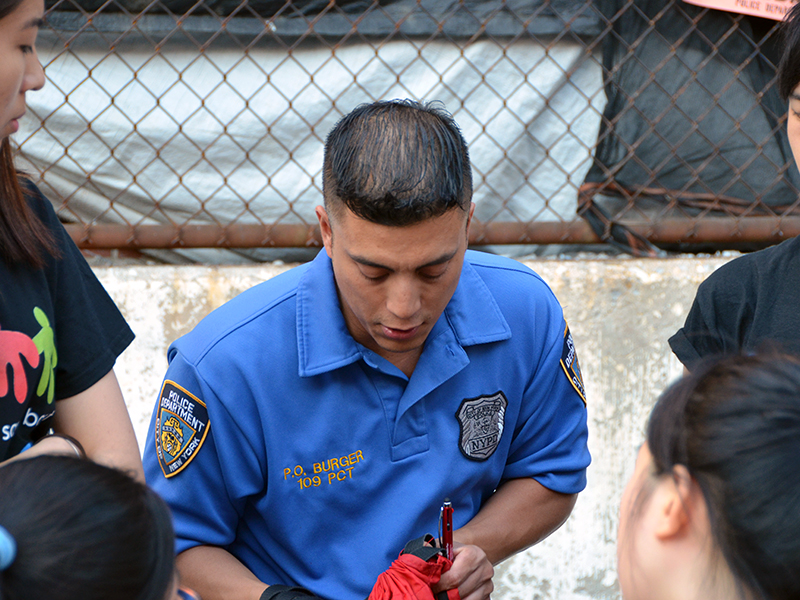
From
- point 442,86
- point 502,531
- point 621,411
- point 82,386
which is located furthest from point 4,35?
point 621,411

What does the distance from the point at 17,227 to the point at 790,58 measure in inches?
54.8

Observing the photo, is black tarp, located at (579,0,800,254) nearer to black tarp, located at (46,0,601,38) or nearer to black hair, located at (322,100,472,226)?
black tarp, located at (46,0,601,38)

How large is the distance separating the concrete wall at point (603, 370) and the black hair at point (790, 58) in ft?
3.84

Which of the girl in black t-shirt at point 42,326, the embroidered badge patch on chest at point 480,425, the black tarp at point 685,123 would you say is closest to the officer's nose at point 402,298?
the embroidered badge patch on chest at point 480,425

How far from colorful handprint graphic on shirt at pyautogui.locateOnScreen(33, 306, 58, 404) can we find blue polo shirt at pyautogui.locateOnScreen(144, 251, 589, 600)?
0.71ft

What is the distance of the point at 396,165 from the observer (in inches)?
48.9

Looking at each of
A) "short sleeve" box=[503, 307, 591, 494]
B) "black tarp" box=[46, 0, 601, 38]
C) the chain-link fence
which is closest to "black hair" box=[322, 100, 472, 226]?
"short sleeve" box=[503, 307, 591, 494]

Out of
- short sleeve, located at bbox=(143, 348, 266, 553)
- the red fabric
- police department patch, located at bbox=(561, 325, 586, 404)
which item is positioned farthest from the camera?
police department patch, located at bbox=(561, 325, 586, 404)

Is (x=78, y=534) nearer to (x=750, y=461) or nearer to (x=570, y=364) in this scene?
(x=750, y=461)

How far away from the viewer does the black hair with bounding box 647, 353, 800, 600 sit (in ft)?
2.39

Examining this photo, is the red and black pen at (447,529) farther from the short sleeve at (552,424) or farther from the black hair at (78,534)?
the black hair at (78,534)

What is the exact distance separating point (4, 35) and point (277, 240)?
145 centimetres

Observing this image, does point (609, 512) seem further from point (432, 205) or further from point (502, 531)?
point (432, 205)

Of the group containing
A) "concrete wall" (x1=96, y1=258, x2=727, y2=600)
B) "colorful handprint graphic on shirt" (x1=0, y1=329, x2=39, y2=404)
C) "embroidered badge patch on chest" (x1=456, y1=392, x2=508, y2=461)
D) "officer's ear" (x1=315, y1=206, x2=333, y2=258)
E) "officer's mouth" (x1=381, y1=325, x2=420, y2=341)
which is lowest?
"concrete wall" (x1=96, y1=258, x2=727, y2=600)
